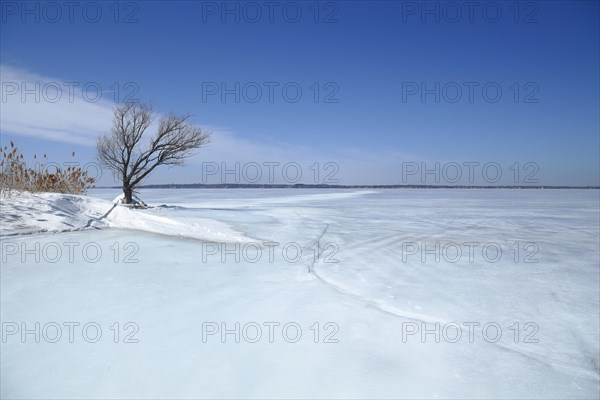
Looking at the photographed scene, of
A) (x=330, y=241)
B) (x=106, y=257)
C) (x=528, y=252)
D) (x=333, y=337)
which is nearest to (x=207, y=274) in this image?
(x=106, y=257)

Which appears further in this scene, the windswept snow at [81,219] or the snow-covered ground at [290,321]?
the windswept snow at [81,219]

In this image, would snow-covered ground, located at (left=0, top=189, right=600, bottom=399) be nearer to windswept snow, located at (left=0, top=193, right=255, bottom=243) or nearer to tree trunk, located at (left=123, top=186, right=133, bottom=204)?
windswept snow, located at (left=0, top=193, right=255, bottom=243)

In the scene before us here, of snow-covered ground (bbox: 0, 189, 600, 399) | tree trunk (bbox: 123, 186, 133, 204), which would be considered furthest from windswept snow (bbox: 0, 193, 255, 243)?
tree trunk (bbox: 123, 186, 133, 204)

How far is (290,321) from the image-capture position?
106 inches

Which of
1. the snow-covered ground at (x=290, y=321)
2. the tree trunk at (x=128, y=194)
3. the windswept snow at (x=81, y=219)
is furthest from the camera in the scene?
the tree trunk at (x=128, y=194)

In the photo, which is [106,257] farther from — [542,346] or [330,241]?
[542,346]

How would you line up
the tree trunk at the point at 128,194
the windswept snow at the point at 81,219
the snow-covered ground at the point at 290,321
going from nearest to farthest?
the snow-covered ground at the point at 290,321, the windswept snow at the point at 81,219, the tree trunk at the point at 128,194

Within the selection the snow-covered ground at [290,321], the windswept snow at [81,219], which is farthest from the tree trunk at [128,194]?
the snow-covered ground at [290,321]

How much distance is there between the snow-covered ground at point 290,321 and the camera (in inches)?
75.7

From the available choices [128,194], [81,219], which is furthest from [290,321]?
[128,194]

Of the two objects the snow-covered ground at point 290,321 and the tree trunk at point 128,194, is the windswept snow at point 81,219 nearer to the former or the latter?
the snow-covered ground at point 290,321

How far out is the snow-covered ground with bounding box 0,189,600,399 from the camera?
1.92 metres

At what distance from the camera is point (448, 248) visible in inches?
234

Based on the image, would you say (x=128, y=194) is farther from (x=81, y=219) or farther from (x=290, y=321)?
(x=290, y=321)
